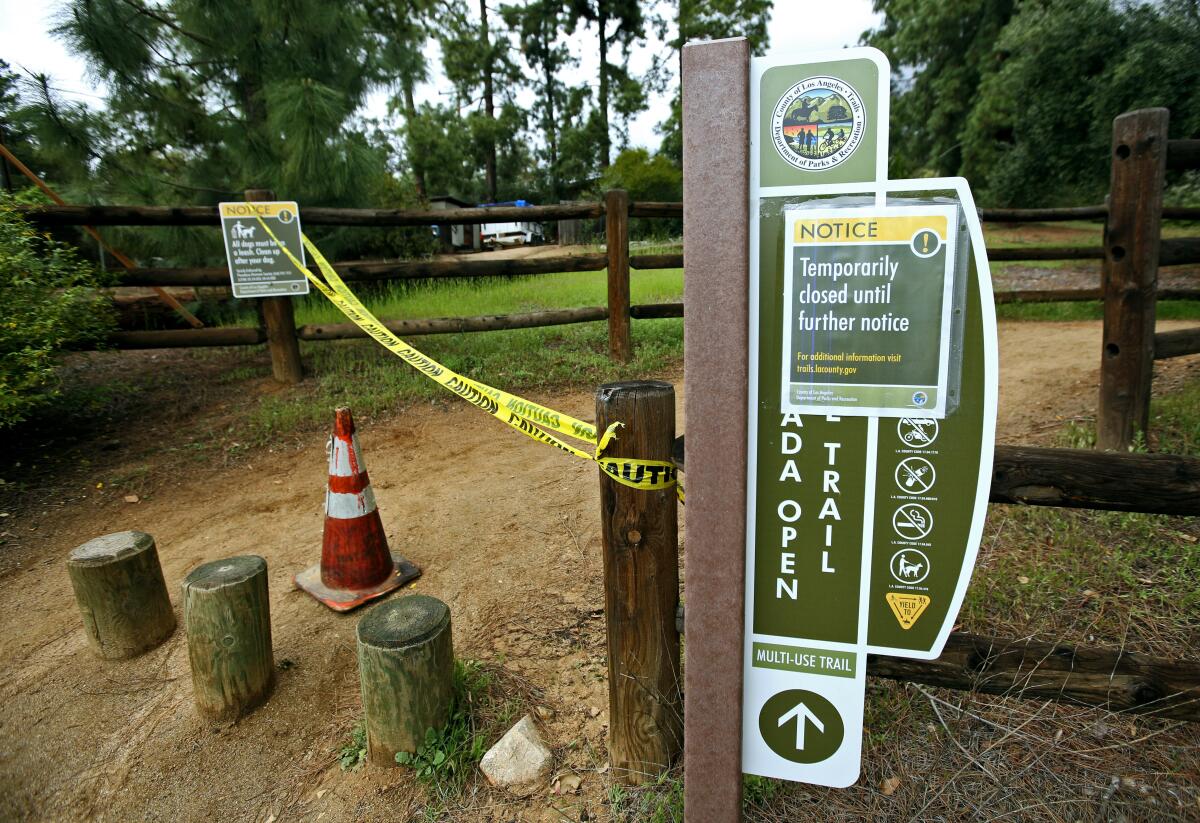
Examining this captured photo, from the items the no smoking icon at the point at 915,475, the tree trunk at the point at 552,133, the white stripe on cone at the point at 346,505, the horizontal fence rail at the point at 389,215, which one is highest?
the tree trunk at the point at 552,133

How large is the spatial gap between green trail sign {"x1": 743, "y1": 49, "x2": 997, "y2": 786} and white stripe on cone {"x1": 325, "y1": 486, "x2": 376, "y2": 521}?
79.0 inches

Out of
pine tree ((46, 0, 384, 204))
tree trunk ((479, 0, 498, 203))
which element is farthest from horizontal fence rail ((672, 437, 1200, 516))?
tree trunk ((479, 0, 498, 203))

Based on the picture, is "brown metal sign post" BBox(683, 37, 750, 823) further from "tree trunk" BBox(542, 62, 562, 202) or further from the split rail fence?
"tree trunk" BBox(542, 62, 562, 202)

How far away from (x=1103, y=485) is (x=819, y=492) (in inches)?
25.5

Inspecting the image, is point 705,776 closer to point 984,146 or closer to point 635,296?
point 635,296

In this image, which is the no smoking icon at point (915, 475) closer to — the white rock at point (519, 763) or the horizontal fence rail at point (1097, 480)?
the horizontal fence rail at point (1097, 480)

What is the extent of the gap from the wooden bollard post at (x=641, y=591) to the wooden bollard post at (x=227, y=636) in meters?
1.36

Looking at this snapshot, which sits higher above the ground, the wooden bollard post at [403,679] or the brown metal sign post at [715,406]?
the brown metal sign post at [715,406]

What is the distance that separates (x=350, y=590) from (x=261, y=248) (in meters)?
3.38

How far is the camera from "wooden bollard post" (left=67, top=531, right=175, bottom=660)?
8.48 feet

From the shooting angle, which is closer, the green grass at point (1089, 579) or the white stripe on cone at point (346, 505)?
the green grass at point (1089, 579)

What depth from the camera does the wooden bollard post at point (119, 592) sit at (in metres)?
2.58

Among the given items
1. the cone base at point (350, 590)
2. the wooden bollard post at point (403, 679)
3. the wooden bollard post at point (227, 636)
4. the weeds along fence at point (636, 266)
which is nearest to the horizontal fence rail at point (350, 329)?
the weeds along fence at point (636, 266)

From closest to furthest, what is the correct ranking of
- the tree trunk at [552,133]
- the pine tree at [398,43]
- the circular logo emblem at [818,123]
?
the circular logo emblem at [818,123] → the pine tree at [398,43] → the tree trunk at [552,133]
